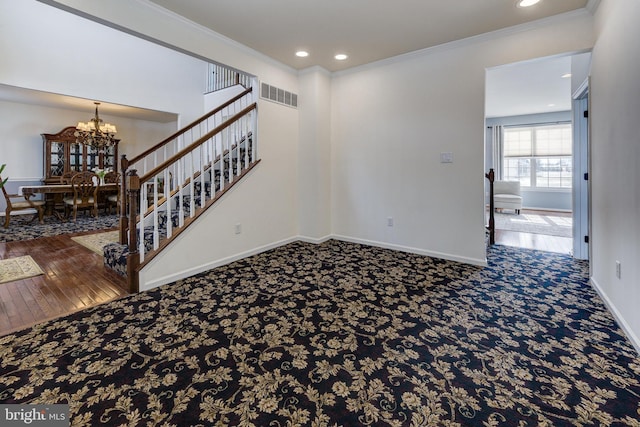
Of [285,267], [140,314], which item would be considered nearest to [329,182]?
[285,267]

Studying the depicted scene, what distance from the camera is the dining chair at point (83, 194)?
20.2 ft

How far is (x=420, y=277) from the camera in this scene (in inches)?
124

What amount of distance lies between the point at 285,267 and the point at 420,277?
1.50 meters

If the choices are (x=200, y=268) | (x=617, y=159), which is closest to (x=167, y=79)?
(x=200, y=268)

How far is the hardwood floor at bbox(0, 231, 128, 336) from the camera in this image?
→ 2331 millimetres

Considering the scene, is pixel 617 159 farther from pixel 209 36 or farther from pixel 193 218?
pixel 209 36

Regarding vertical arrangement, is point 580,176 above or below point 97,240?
above

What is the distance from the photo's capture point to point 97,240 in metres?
4.56

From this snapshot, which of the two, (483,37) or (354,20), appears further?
(483,37)

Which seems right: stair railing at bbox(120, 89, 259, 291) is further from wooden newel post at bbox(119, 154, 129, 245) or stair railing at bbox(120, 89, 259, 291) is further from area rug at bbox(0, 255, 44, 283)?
area rug at bbox(0, 255, 44, 283)

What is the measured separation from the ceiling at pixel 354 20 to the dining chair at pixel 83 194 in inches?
199

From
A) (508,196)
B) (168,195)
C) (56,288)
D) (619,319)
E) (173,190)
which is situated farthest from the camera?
(508,196)

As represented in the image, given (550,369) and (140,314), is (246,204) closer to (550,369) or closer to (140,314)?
(140,314)

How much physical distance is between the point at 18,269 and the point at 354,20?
4.53 meters
